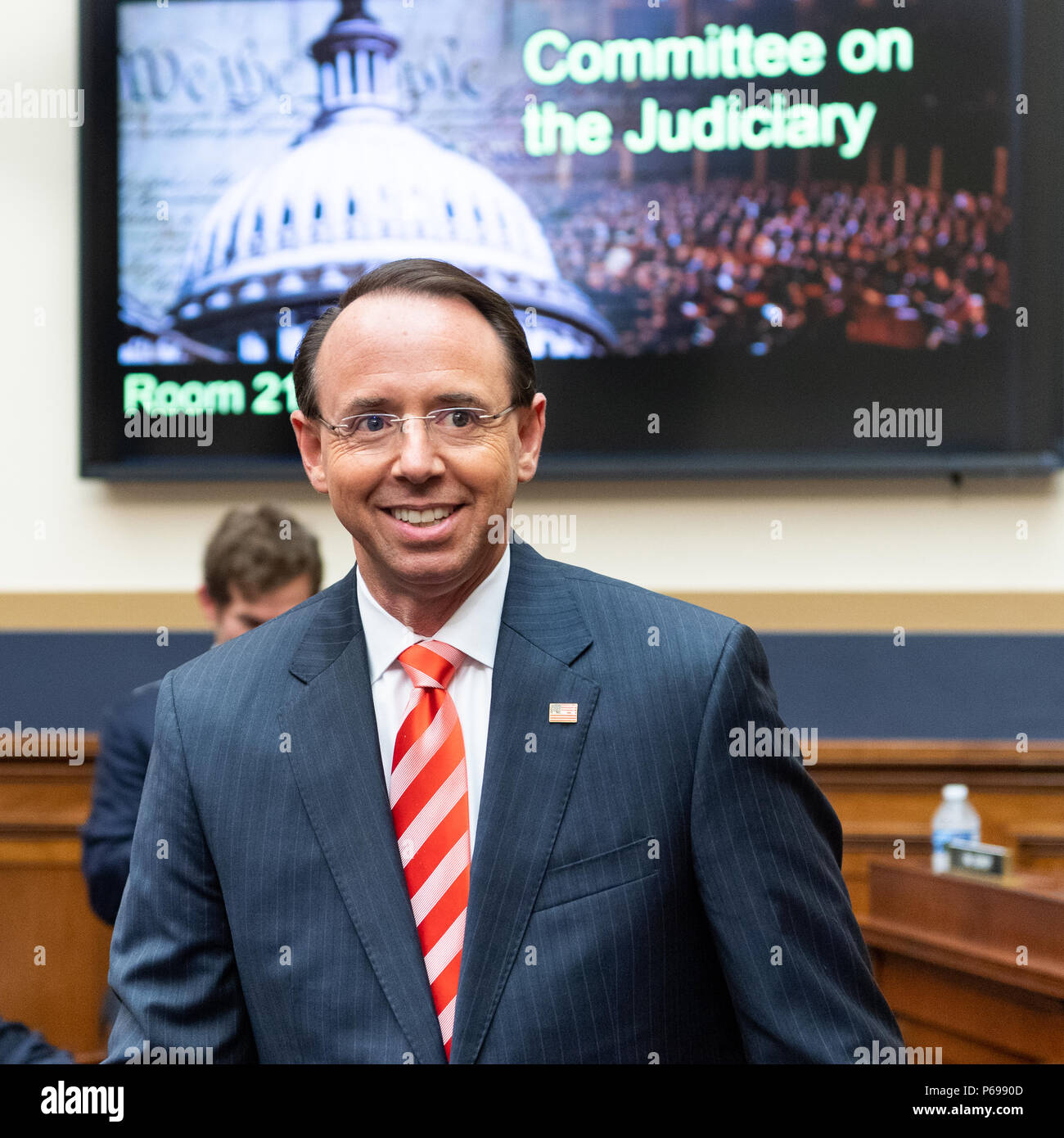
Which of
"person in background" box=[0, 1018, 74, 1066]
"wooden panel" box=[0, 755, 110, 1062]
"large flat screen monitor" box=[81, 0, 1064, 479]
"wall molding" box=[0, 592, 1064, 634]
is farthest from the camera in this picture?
"wooden panel" box=[0, 755, 110, 1062]

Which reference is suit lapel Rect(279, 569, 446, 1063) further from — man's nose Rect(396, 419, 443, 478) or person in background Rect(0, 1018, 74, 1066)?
person in background Rect(0, 1018, 74, 1066)

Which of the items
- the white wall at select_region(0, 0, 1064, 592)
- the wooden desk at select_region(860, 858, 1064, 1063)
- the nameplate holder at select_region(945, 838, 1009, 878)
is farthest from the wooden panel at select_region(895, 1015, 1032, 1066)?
the white wall at select_region(0, 0, 1064, 592)

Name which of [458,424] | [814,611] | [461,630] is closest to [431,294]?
[458,424]

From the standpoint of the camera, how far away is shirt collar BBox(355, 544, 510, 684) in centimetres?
130

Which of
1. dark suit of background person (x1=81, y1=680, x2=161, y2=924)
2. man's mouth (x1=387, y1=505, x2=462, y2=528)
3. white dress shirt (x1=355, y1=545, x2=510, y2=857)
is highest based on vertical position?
man's mouth (x1=387, y1=505, x2=462, y2=528)

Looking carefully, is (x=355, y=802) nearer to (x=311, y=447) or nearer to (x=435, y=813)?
(x=435, y=813)

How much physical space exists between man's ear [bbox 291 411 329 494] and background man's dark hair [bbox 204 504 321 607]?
1272 millimetres

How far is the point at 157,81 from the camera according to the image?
3.28 m

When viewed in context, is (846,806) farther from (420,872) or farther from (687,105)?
(420,872)

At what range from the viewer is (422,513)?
1.23m

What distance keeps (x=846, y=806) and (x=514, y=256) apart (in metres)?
1.71

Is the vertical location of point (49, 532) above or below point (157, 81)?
below

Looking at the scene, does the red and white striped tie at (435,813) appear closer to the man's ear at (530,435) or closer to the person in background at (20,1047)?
the man's ear at (530,435)

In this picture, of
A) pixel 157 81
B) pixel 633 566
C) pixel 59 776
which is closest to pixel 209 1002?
pixel 633 566
